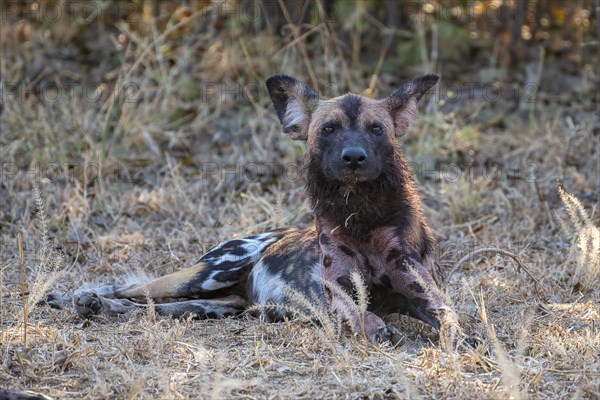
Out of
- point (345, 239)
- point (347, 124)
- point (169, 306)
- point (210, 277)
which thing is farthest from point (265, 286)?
point (347, 124)

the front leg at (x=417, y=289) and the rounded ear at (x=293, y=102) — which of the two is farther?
the rounded ear at (x=293, y=102)

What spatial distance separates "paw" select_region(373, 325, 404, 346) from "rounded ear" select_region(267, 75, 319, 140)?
1.32 m

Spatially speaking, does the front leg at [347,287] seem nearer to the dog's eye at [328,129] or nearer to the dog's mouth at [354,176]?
the dog's mouth at [354,176]

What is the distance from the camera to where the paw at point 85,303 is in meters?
4.95

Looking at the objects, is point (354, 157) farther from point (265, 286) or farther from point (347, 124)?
point (265, 286)

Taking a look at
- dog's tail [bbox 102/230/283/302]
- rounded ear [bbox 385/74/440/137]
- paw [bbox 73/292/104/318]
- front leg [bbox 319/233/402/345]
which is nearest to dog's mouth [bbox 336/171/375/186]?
front leg [bbox 319/233/402/345]

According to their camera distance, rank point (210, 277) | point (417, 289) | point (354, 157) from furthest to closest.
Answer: point (210, 277) < point (354, 157) < point (417, 289)

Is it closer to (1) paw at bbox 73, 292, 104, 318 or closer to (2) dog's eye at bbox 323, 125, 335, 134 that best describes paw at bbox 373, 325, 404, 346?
(2) dog's eye at bbox 323, 125, 335, 134

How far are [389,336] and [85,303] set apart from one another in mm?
1692

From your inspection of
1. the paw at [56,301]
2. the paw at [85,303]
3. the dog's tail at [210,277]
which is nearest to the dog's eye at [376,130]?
the dog's tail at [210,277]

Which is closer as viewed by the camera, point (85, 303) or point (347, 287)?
point (347, 287)

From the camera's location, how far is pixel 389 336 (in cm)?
420

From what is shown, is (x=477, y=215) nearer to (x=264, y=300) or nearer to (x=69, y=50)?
(x=264, y=300)

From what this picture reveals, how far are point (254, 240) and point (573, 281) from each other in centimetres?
190
